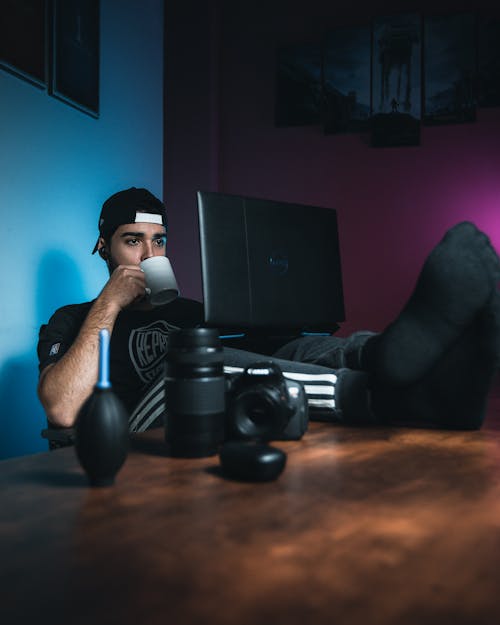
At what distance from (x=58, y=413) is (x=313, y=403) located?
64cm

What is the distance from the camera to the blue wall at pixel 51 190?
1.54 meters

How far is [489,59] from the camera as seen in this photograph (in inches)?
102

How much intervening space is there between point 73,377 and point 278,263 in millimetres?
574

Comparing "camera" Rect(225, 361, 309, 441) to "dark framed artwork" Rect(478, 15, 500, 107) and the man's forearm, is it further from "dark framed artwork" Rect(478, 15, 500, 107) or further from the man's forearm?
"dark framed artwork" Rect(478, 15, 500, 107)

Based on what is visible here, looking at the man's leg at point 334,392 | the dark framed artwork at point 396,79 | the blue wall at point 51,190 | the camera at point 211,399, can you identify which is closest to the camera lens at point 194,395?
the camera at point 211,399

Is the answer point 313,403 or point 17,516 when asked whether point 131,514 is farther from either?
point 313,403

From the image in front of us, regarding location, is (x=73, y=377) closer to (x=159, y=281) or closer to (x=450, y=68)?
(x=159, y=281)

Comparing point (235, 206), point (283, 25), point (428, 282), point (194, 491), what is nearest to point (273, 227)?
point (235, 206)

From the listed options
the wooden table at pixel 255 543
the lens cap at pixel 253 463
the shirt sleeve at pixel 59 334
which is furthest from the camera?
the shirt sleeve at pixel 59 334

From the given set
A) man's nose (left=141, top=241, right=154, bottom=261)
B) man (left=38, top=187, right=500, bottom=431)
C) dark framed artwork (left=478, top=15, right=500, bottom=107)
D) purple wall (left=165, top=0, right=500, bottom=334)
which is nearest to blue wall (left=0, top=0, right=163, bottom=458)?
man's nose (left=141, top=241, right=154, bottom=261)

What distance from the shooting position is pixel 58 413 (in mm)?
1314

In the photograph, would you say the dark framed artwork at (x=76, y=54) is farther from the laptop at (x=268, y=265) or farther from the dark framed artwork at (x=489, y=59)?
the dark framed artwork at (x=489, y=59)

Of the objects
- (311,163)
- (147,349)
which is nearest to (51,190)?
(147,349)

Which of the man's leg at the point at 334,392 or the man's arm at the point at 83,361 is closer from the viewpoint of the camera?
the man's leg at the point at 334,392
